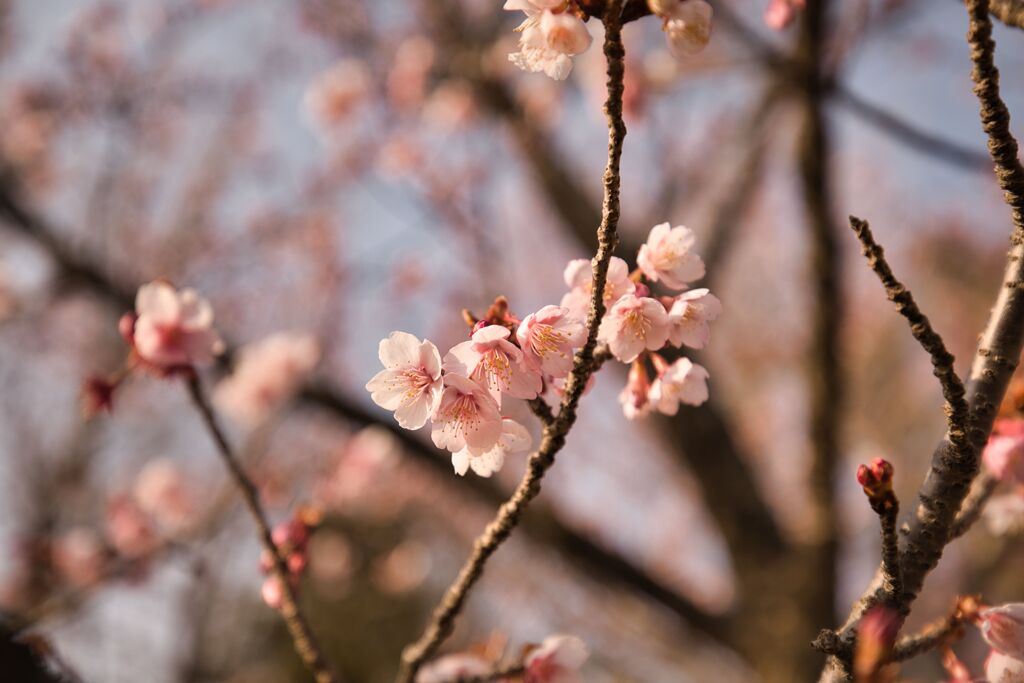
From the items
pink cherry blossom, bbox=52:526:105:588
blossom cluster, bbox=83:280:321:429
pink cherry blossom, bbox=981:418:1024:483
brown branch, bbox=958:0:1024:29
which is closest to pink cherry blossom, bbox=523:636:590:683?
pink cherry blossom, bbox=981:418:1024:483

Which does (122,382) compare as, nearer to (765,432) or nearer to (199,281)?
(199,281)

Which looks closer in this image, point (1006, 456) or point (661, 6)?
point (661, 6)

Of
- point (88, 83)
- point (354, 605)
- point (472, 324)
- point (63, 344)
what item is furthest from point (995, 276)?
point (63, 344)

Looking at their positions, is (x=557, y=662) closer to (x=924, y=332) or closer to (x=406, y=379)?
(x=406, y=379)

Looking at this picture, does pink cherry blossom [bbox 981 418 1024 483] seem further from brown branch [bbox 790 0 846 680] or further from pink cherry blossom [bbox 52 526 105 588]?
pink cherry blossom [bbox 52 526 105 588]

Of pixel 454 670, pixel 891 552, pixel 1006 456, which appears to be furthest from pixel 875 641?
pixel 454 670

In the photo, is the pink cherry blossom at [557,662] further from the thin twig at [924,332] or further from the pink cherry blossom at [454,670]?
the thin twig at [924,332]
